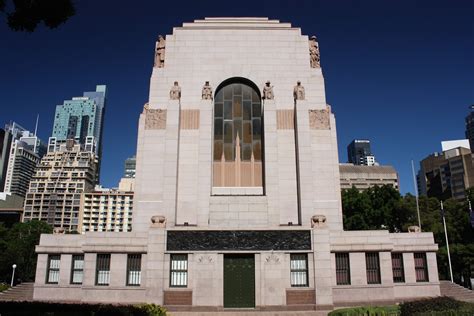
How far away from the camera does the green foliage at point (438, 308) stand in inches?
587

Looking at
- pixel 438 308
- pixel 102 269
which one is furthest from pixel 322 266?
pixel 102 269

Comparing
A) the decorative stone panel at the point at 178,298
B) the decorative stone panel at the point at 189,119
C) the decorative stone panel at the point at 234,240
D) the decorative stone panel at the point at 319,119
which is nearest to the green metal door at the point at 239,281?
the decorative stone panel at the point at 234,240

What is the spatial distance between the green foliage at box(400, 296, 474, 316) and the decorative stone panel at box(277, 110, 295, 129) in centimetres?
1750

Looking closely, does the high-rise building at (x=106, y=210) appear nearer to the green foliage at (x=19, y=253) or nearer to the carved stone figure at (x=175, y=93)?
the green foliage at (x=19, y=253)

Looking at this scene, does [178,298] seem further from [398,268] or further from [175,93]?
[398,268]

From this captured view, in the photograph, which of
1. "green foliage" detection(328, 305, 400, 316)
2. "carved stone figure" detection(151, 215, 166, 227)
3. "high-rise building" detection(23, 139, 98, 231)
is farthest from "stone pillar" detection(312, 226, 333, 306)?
"high-rise building" detection(23, 139, 98, 231)

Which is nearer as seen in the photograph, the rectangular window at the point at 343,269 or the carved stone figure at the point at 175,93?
the rectangular window at the point at 343,269

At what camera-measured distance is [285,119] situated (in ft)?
104

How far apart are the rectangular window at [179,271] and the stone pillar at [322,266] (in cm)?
861

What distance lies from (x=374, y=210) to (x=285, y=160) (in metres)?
23.6

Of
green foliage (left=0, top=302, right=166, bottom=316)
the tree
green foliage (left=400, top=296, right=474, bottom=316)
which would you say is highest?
the tree

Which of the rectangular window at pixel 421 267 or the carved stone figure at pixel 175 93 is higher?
the carved stone figure at pixel 175 93

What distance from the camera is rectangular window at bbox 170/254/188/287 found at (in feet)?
85.5

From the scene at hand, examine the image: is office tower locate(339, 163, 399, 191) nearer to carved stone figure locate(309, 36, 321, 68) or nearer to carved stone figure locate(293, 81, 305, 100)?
carved stone figure locate(309, 36, 321, 68)
